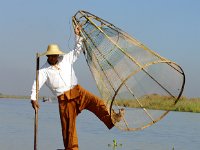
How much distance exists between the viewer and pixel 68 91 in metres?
5.39

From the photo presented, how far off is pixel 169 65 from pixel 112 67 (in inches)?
25.0

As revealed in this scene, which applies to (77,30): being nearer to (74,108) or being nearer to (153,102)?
(74,108)

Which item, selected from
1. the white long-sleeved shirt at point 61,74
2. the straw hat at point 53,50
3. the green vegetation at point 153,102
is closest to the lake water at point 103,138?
the green vegetation at point 153,102

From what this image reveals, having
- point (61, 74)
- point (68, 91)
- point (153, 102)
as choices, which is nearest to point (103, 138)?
point (153, 102)

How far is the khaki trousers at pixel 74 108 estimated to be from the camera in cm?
545

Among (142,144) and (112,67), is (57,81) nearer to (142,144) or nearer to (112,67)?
(112,67)

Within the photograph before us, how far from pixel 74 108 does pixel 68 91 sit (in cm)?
21

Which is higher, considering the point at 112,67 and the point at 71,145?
the point at 112,67

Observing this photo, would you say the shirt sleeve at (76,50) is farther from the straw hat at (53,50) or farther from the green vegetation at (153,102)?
the green vegetation at (153,102)

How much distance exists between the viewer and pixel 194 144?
40.9ft

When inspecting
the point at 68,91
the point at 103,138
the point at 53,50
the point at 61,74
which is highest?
the point at 53,50

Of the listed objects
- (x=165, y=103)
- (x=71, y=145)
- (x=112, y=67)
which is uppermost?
(x=112, y=67)

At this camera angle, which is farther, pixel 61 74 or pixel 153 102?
pixel 153 102

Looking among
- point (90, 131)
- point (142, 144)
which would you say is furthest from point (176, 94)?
point (90, 131)
